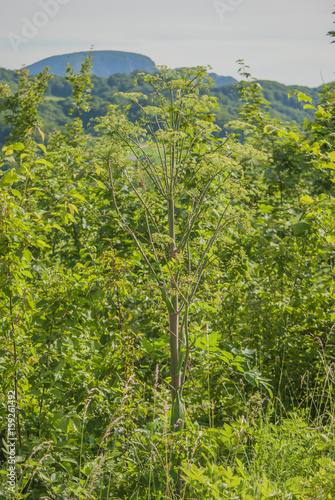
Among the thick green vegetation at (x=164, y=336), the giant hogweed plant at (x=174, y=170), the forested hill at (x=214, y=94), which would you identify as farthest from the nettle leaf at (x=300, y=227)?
the forested hill at (x=214, y=94)

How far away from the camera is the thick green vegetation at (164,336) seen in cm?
190

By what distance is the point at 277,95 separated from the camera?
140 m

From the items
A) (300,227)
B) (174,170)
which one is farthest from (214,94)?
(174,170)

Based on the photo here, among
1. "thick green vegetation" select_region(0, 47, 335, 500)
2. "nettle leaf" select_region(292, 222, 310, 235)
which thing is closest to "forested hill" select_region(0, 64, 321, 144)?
"thick green vegetation" select_region(0, 47, 335, 500)

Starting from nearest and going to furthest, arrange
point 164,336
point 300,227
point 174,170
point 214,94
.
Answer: point 174,170 < point 164,336 < point 300,227 < point 214,94

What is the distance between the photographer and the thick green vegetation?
190 cm

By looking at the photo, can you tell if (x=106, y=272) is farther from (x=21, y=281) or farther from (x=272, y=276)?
(x=272, y=276)

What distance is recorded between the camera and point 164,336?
2568mm

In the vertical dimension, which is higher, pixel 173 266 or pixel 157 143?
pixel 157 143

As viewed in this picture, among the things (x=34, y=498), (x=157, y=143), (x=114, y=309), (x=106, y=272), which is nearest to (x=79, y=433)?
(x=34, y=498)

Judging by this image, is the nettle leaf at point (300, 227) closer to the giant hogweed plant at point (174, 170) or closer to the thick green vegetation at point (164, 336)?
the thick green vegetation at point (164, 336)

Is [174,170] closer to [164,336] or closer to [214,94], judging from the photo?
[164,336]

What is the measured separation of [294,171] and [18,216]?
3561 mm

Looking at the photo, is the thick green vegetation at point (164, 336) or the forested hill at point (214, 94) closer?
the thick green vegetation at point (164, 336)
